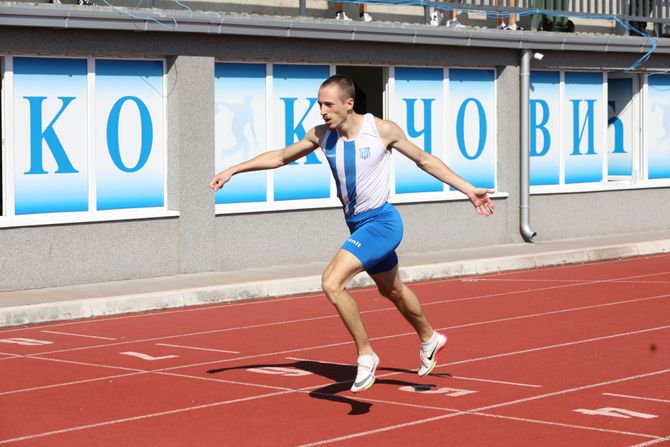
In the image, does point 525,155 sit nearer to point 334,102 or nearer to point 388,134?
point 388,134

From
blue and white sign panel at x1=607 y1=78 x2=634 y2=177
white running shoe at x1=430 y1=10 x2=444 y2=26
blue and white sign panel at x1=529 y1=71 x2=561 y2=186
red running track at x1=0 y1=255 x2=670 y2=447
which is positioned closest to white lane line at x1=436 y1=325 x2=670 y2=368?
red running track at x1=0 y1=255 x2=670 y2=447

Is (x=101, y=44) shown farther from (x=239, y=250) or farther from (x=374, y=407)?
(x=374, y=407)

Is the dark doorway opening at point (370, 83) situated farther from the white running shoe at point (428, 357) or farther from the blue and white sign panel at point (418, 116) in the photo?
the white running shoe at point (428, 357)

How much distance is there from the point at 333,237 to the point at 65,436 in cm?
1178

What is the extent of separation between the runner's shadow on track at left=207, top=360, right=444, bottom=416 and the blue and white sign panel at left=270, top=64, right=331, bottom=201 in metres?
8.54

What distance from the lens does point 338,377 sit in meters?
10.5

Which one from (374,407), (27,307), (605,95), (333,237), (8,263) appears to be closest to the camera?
(374,407)

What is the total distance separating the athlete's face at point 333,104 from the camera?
31.7ft

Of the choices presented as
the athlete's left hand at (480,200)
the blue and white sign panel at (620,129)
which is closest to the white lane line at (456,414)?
the athlete's left hand at (480,200)

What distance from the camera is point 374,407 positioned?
9148mm

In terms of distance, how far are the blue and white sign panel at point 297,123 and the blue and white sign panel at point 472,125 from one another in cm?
265

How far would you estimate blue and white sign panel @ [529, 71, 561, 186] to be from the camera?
23.4 metres

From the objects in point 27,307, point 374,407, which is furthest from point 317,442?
point 27,307

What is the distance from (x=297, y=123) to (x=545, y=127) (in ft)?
18.1
